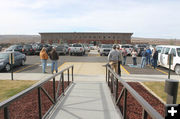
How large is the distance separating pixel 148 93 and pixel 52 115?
436cm

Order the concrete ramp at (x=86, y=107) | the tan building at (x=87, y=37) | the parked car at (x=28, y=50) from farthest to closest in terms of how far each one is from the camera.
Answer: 1. the tan building at (x=87, y=37)
2. the parked car at (x=28, y=50)
3. the concrete ramp at (x=86, y=107)

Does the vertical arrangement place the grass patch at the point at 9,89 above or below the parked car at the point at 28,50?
below

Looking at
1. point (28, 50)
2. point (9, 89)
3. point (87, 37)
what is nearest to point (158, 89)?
point (9, 89)

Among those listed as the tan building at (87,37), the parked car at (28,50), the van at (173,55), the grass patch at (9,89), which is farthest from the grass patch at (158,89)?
the tan building at (87,37)

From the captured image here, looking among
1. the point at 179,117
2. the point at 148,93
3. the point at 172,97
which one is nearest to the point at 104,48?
the point at 148,93

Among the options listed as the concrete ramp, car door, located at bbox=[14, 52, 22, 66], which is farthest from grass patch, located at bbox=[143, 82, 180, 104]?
car door, located at bbox=[14, 52, 22, 66]

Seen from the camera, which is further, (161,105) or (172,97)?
(161,105)

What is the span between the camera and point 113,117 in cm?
396

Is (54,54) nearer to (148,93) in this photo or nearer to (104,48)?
(148,93)

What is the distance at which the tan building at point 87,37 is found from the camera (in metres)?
63.9

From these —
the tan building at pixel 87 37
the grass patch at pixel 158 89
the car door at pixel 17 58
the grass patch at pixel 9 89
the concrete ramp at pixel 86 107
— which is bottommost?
the grass patch at pixel 9 89

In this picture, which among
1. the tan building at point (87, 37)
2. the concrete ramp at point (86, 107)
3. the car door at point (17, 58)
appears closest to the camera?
the concrete ramp at point (86, 107)

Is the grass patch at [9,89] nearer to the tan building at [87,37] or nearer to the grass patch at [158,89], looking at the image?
the grass patch at [158,89]

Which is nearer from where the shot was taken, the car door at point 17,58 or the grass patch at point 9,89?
the grass patch at point 9,89
